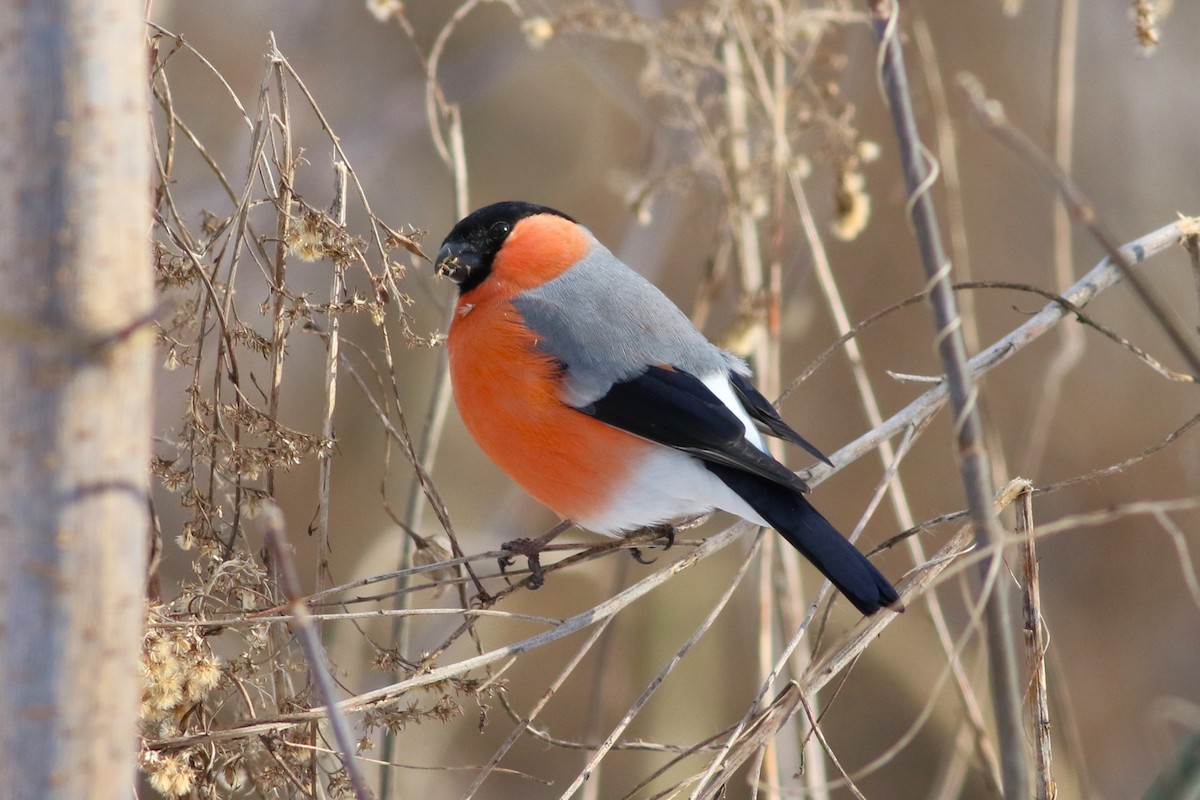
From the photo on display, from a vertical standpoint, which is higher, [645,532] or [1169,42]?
[1169,42]

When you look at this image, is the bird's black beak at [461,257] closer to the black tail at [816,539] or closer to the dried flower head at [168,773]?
the black tail at [816,539]

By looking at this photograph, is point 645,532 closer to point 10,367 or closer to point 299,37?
point 10,367

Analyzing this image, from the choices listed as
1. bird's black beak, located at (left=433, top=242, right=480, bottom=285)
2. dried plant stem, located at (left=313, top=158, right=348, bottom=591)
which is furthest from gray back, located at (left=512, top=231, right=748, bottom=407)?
dried plant stem, located at (left=313, top=158, right=348, bottom=591)

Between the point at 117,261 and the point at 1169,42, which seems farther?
the point at 1169,42

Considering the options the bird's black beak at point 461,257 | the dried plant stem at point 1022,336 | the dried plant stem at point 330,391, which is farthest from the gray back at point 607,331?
the dried plant stem at point 330,391

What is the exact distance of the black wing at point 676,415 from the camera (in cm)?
234

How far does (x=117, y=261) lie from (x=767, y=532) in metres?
1.73

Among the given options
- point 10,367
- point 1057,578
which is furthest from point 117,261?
point 1057,578

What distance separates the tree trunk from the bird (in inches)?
57.1

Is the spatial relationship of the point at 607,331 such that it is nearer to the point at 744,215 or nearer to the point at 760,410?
the point at 760,410

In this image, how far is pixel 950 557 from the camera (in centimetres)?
159

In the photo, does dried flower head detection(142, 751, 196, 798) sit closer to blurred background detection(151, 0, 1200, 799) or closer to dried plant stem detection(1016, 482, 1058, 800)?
dried plant stem detection(1016, 482, 1058, 800)

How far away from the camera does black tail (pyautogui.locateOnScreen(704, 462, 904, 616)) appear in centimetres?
188

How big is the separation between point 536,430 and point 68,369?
1570 millimetres
